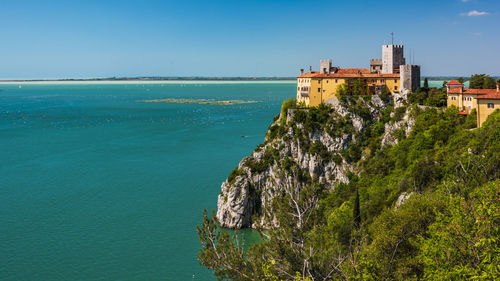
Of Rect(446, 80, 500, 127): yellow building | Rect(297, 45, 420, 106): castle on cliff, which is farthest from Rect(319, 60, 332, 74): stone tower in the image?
Rect(446, 80, 500, 127): yellow building

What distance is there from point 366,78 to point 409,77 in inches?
205

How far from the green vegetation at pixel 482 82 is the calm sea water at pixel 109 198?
114 feet

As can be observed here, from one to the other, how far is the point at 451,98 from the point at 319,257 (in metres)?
33.2

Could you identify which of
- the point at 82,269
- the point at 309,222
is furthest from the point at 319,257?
the point at 82,269

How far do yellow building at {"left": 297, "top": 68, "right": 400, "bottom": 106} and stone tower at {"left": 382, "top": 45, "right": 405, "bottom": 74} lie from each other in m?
2.14

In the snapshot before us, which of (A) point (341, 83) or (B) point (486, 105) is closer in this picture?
(B) point (486, 105)

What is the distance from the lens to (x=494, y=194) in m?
19.9

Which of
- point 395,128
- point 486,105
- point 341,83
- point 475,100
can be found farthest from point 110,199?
point 486,105

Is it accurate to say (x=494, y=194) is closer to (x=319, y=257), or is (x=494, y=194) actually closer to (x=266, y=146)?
(x=319, y=257)

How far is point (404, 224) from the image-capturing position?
21969mm

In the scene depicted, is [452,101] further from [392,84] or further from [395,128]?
[392,84]

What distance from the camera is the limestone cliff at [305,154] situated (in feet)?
158

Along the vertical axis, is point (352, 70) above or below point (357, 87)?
above

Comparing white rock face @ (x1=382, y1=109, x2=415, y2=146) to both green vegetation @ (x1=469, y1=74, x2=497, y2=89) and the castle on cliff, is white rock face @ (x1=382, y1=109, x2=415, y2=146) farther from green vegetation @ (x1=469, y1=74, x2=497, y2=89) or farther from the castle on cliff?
green vegetation @ (x1=469, y1=74, x2=497, y2=89)
